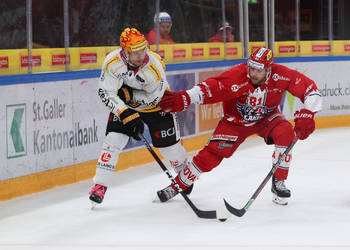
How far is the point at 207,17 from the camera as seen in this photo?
781 cm

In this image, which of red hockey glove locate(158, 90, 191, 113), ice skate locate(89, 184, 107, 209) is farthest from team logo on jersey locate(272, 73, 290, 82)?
ice skate locate(89, 184, 107, 209)

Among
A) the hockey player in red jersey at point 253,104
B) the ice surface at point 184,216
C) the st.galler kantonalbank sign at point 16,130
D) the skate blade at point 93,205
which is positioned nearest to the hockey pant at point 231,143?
the hockey player in red jersey at point 253,104

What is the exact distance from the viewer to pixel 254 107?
15.2 ft

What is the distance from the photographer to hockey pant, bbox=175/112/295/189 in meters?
4.61

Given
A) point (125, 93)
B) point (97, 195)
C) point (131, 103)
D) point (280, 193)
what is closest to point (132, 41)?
point (125, 93)

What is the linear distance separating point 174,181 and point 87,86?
150 cm

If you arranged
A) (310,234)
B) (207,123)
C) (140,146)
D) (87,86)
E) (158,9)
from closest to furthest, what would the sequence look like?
(310,234), (87,86), (140,146), (158,9), (207,123)

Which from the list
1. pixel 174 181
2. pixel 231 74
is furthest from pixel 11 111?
pixel 231 74

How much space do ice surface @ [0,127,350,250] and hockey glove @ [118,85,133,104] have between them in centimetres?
71

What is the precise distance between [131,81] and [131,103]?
237 mm

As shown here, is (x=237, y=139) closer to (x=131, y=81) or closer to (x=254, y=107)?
(x=254, y=107)

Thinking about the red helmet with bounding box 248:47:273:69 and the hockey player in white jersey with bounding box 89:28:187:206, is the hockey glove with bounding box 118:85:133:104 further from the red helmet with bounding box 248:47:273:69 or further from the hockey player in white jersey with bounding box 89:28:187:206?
the red helmet with bounding box 248:47:273:69

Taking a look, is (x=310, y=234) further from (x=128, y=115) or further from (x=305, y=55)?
(x=305, y=55)

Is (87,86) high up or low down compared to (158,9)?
down
